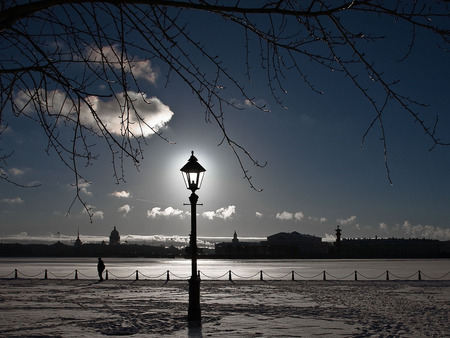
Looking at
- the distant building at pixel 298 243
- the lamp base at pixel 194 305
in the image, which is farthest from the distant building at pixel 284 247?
the lamp base at pixel 194 305

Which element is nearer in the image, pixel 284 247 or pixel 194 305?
pixel 194 305

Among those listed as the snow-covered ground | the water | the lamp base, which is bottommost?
the water

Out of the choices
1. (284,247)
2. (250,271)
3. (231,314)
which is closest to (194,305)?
(231,314)

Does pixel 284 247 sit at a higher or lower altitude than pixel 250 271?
higher

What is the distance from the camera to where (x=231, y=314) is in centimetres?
1438

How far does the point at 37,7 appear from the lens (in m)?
5.50

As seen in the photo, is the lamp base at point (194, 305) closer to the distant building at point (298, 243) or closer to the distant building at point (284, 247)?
the distant building at point (284, 247)

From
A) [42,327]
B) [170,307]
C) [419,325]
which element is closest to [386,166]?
[419,325]

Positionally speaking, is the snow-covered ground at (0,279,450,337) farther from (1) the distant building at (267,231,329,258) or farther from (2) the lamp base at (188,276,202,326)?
(1) the distant building at (267,231,329,258)

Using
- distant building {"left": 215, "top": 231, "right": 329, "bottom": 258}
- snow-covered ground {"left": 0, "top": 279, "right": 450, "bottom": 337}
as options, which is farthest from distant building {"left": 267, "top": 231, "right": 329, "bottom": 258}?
snow-covered ground {"left": 0, "top": 279, "right": 450, "bottom": 337}

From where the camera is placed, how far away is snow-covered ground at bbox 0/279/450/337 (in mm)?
11359

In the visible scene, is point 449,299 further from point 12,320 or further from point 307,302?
point 12,320

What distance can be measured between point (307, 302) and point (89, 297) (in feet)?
26.2

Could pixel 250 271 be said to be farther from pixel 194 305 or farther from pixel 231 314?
pixel 194 305
